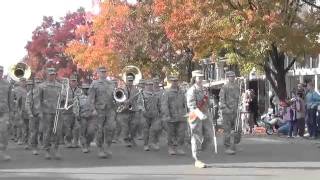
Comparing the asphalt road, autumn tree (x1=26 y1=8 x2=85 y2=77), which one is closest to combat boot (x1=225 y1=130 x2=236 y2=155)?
the asphalt road

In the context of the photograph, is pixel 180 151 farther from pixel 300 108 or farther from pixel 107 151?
pixel 300 108

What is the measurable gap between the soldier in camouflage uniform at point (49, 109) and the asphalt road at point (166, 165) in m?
0.40

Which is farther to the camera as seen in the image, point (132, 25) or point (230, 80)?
point (132, 25)

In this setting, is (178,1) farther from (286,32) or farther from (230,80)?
(230,80)

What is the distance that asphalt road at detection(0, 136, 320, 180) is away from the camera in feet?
40.5

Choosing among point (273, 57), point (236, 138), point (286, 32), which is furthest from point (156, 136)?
point (273, 57)

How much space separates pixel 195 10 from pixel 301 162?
1161 centimetres

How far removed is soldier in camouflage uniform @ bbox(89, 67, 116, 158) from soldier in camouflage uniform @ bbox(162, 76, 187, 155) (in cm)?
136

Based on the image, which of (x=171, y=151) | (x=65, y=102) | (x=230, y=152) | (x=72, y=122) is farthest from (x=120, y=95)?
(x=230, y=152)

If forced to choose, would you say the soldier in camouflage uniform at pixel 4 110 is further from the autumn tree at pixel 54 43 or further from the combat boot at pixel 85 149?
the autumn tree at pixel 54 43

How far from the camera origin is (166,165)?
14008mm

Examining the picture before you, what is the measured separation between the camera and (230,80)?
1591cm

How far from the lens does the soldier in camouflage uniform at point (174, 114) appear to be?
53.6ft

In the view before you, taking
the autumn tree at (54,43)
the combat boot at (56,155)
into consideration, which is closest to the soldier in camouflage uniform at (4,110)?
the combat boot at (56,155)
